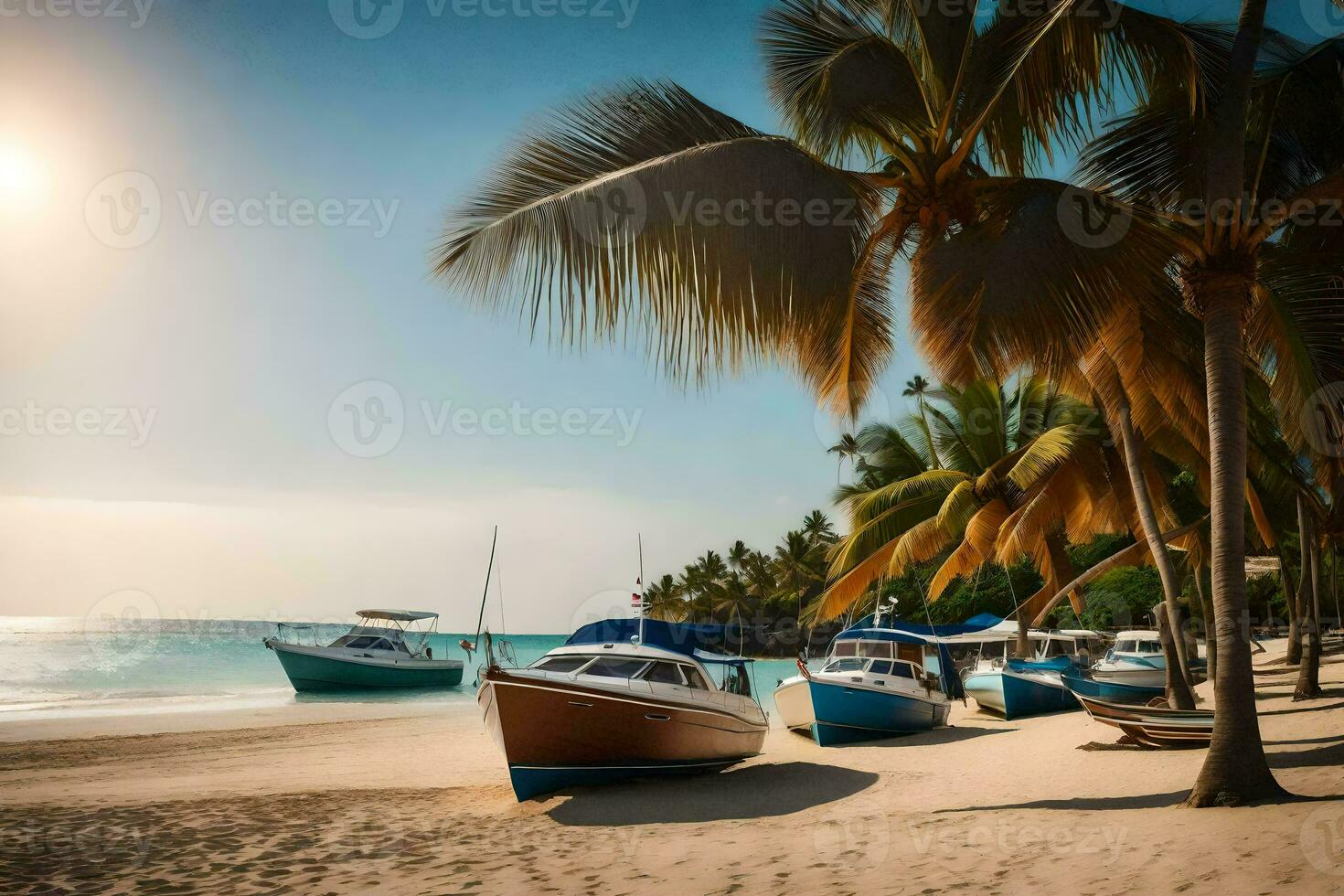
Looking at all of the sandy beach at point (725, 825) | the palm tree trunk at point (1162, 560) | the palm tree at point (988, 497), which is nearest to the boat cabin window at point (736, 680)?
the sandy beach at point (725, 825)

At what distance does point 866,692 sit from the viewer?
15.9 meters

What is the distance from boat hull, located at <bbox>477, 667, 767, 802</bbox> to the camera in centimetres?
1043

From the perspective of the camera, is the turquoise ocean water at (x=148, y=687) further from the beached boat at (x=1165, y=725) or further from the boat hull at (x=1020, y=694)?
the beached boat at (x=1165, y=725)

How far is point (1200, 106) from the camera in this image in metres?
7.97

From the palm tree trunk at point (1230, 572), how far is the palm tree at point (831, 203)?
91 centimetres

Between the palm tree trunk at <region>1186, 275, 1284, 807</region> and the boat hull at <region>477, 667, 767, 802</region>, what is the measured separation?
20.3ft

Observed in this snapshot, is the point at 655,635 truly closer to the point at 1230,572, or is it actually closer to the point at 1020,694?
the point at 1230,572

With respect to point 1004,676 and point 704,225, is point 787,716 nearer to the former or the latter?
point 1004,676

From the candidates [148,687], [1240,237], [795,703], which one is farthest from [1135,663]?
[148,687]

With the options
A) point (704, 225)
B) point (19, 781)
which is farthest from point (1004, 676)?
point (19, 781)

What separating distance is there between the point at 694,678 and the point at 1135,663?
14317mm

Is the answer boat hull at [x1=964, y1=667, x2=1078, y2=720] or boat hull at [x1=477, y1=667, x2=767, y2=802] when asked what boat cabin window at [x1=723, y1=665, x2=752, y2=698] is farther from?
boat hull at [x1=964, y1=667, x2=1078, y2=720]

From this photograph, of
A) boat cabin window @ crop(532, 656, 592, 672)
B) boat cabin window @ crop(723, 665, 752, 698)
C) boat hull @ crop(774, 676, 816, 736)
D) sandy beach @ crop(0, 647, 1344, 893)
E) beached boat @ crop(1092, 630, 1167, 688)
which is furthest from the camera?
beached boat @ crop(1092, 630, 1167, 688)

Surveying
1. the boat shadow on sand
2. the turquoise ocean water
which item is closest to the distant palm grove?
the boat shadow on sand
